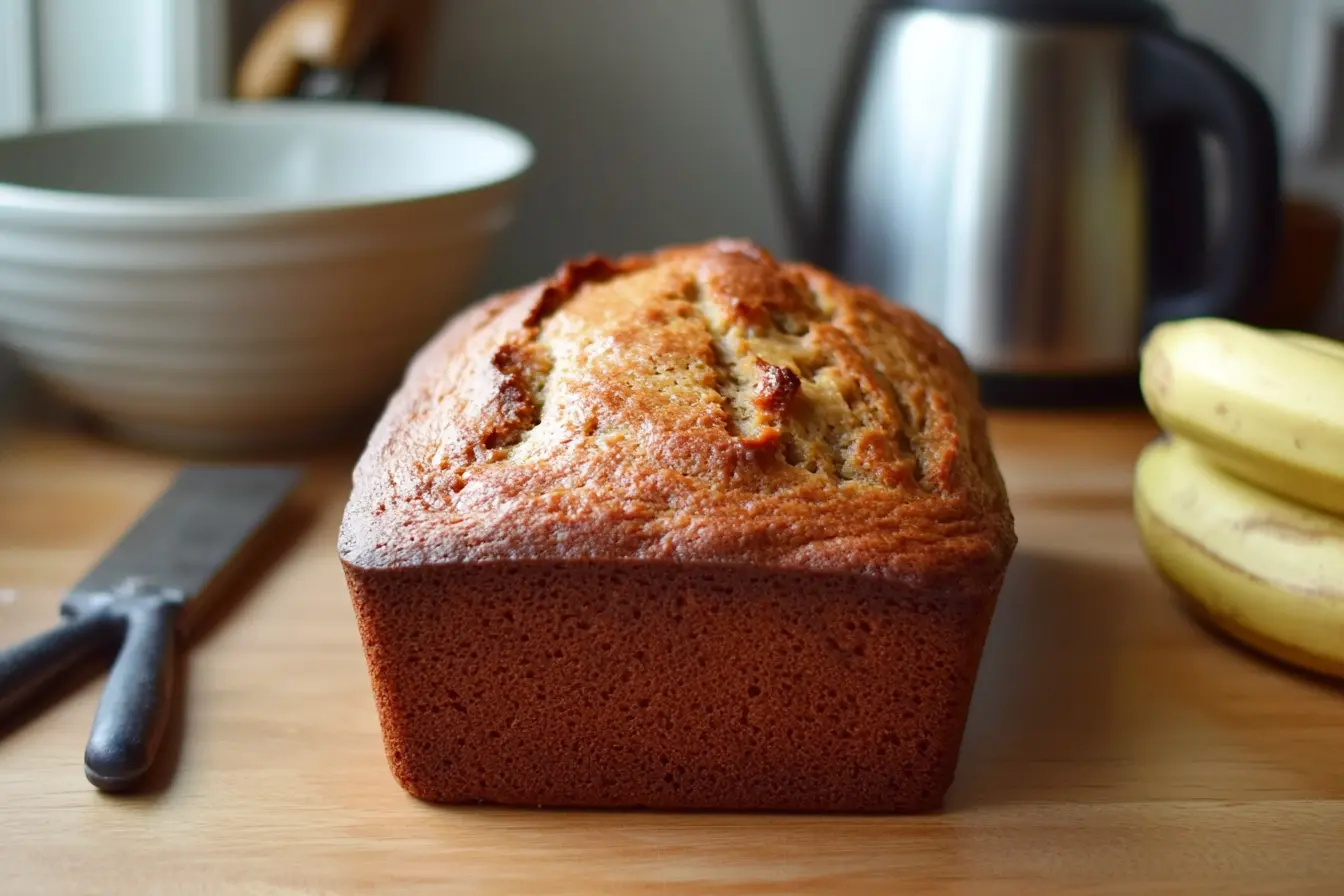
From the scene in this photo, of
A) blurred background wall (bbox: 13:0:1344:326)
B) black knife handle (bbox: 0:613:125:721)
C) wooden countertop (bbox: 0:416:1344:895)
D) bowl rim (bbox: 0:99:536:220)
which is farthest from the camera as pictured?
blurred background wall (bbox: 13:0:1344:326)

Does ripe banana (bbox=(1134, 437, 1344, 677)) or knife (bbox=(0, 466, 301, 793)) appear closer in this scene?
knife (bbox=(0, 466, 301, 793))

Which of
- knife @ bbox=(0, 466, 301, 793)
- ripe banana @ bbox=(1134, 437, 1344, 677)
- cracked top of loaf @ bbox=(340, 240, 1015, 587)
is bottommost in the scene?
knife @ bbox=(0, 466, 301, 793)

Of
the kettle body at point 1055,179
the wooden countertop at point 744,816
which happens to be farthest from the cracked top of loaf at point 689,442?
the kettle body at point 1055,179

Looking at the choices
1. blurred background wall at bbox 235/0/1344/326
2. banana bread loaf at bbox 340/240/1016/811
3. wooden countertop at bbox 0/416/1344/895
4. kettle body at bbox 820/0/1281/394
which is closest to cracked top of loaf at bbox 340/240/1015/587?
banana bread loaf at bbox 340/240/1016/811

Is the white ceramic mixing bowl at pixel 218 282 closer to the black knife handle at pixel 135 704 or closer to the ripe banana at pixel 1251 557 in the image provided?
the black knife handle at pixel 135 704

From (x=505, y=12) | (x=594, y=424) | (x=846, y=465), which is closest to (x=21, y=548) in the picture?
(x=594, y=424)

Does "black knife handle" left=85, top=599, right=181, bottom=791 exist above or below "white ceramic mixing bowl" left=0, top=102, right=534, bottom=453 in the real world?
below

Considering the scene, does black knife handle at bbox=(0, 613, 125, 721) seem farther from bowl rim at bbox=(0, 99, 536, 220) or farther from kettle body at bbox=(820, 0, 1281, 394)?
kettle body at bbox=(820, 0, 1281, 394)

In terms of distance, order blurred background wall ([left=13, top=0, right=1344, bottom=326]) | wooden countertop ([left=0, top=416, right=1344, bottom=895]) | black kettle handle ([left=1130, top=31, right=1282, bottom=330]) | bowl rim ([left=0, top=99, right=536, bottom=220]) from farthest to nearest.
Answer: blurred background wall ([left=13, top=0, right=1344, bottom=326]), black kettle handle ([left=1130, top=31, right=1282, bottom=330]), bowl rim ([left=0, top=99, right=536, bottom=220]), wooden countertop ([left=0, top=416, right=1344, bottom=895])
